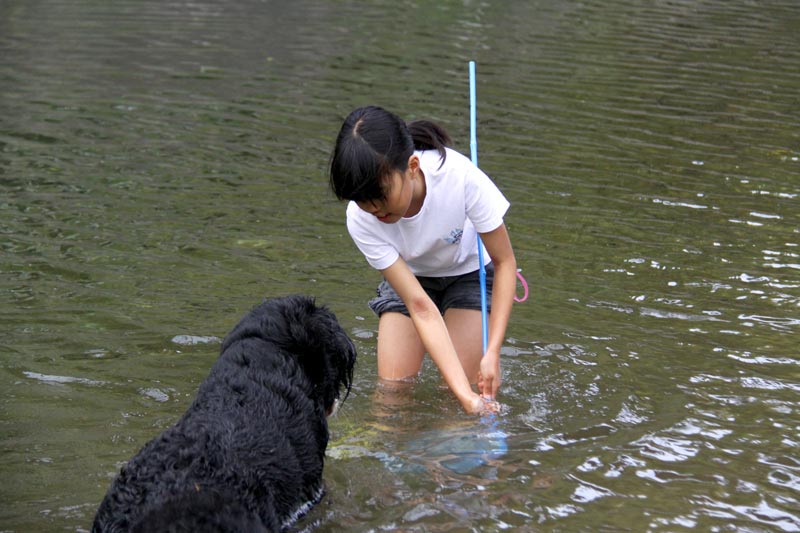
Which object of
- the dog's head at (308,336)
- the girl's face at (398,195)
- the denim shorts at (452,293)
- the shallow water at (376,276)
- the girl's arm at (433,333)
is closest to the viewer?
the dog's head at (308,336)

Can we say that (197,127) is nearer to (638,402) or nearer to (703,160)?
(703,160)

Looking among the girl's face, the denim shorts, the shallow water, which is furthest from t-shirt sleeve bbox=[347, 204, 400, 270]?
the shallow water

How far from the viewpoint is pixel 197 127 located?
11938mm

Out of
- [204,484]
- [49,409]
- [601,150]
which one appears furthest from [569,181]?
[204,484]

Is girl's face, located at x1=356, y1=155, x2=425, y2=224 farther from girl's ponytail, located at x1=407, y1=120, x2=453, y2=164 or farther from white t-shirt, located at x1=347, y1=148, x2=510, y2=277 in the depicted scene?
girl's ponytail, located at x1=407, y1=120, x2=453, y2=164

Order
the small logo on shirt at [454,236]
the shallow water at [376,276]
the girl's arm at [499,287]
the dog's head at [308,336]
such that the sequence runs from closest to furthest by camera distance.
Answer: the dog's head at [308,336], the shallow water at [376,276], the girl's arm at [499,287], the small logo on shirt at [454,236]

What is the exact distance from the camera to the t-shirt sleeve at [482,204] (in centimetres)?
518

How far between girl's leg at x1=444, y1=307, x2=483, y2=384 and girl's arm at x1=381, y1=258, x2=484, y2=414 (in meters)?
0.60

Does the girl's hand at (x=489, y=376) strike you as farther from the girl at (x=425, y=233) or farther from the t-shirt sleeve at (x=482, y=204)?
the t-shirt sleeve at (x=482, y=204)

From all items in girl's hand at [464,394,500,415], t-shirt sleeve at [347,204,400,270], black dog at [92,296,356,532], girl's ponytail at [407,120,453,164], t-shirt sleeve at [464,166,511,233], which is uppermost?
girl's ponytail at [407,120,453,164]

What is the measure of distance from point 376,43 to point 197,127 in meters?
6.87

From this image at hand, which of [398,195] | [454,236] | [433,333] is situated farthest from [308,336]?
[454,236]

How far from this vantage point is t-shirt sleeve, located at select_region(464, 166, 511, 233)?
5180 millimetres

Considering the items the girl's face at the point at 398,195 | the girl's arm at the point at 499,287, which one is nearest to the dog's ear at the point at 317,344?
the girl's face at the point at 398,195
